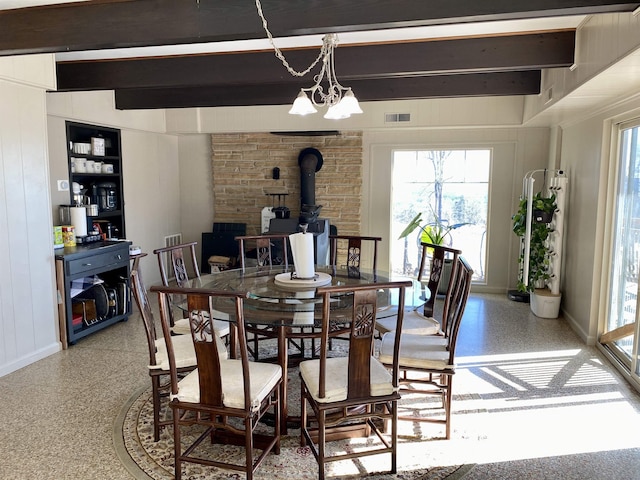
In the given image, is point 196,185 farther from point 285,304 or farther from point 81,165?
point 285,304

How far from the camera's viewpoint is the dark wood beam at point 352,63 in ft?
10.8

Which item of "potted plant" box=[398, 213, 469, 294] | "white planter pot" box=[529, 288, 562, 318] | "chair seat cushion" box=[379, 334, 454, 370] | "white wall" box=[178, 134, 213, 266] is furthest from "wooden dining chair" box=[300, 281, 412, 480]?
"white wall" box=[178, 134, 213, 266]

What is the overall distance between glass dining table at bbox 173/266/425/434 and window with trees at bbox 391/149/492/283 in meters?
2.96

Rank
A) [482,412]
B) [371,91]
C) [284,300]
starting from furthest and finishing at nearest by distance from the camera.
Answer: [371,91]
[482,412]
[284,300]

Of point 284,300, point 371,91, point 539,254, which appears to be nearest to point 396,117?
point 371,91

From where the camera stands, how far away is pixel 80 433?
2.71m

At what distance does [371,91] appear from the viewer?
4.71 metres

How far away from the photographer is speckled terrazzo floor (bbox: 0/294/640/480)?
7.93ft

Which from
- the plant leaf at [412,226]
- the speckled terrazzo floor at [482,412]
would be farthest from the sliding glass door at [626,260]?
the plant leaf at [412,226]

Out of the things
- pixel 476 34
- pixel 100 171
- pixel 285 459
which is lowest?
pixel 285 459

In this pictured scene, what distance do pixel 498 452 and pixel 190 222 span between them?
543 centimetres

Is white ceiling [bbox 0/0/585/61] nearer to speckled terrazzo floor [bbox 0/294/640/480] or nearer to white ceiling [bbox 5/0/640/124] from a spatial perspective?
white ceiling [bbox 5/0/640/124]

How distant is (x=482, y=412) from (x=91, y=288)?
11.8 feet

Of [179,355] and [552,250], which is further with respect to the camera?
[552,250]
